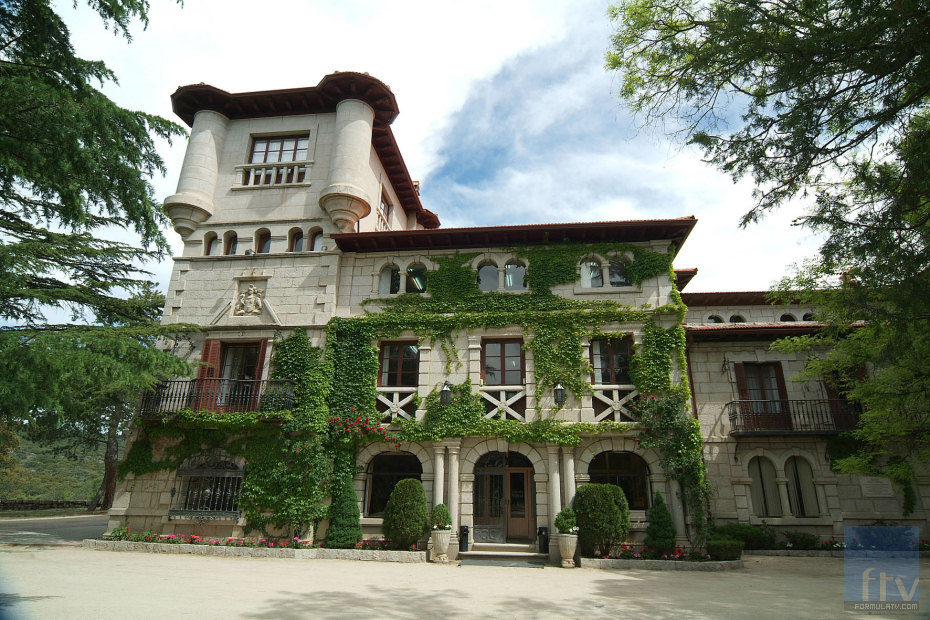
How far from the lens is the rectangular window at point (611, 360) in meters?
15.6

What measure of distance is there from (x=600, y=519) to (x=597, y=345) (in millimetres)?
5143

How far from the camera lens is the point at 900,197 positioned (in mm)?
7559

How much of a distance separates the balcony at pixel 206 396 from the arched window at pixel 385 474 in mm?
3259

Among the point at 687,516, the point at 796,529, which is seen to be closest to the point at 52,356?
the point at 687,516

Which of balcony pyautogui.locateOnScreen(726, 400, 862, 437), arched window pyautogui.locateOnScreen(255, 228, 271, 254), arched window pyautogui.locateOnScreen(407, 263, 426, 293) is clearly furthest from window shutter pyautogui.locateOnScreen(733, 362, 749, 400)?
arched window pyautogui.locateOnScreen(255, 228, 271, 254)

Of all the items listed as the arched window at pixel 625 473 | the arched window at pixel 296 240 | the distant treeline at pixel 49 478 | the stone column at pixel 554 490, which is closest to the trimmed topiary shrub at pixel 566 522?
the stone column at pixel 554 490

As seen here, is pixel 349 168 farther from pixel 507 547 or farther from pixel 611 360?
pixel 507 547

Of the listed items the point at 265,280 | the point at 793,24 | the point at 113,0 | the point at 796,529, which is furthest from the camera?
the point at 265,280

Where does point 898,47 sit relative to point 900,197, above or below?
above

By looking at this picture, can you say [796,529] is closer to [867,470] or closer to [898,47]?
[867,470]

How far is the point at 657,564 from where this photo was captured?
12555mm

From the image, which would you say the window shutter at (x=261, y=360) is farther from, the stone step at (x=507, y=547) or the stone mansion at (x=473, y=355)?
the stone step at (x=507, y=547)

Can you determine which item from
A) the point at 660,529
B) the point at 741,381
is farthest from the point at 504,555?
the point at 741,381

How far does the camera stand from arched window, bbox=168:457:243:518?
15023 millimetres
